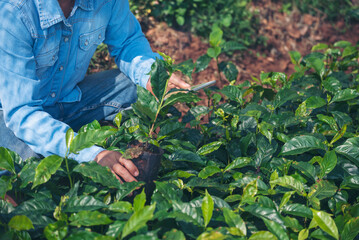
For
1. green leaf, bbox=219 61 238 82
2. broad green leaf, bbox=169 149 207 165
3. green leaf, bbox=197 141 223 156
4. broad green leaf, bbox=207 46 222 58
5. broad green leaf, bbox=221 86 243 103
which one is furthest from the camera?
green leaf, bbox=219 61 238 82

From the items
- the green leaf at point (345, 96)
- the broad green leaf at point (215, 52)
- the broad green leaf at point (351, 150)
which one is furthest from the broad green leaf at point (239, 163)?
the broad green leaf at point (215, 52)

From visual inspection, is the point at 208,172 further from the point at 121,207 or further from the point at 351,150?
the point at 351,150

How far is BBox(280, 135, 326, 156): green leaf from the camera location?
1622 millimetres

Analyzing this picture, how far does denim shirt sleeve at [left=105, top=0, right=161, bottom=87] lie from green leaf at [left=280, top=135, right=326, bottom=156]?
98 cm

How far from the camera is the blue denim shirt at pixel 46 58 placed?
1723 millimetres

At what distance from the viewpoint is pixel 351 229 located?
133 cm

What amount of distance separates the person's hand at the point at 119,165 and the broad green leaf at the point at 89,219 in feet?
0.89

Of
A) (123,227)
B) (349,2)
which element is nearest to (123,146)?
(123,227)

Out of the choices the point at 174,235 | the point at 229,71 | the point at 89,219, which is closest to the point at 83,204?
the point at 89,219

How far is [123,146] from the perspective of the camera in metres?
1.69

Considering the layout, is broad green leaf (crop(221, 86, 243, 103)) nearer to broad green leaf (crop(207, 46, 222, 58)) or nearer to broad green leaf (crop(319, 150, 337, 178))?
broad green leaf (crop(207, 46, 222, 58))

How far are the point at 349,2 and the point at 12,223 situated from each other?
475 centimetres

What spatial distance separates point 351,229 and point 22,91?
1.48m

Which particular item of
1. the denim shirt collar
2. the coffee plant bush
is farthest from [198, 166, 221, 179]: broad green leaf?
the denim shirt collar
